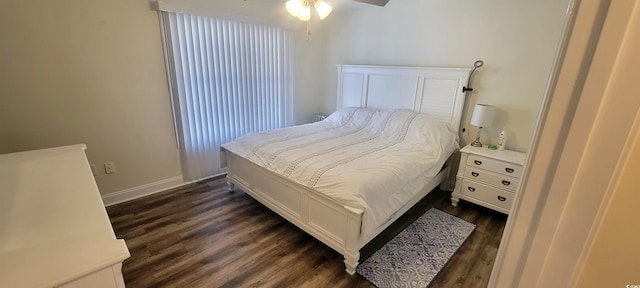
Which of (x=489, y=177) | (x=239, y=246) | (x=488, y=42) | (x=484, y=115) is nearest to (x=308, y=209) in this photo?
(x=239, y=246)

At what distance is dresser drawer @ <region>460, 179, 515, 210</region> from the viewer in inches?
98.7

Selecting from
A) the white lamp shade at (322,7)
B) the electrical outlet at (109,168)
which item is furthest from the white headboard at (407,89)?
the electrical outlet at (109,168)

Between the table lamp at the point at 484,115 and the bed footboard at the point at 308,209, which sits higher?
the table lamp at the point at 484,115

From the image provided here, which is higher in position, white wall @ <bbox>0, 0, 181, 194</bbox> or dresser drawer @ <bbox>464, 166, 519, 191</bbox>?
white wall @ <bbox>0, 0, 181, 194</bbox>

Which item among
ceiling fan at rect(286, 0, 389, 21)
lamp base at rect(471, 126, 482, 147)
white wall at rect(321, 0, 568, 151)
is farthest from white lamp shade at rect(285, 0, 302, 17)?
lamp base at rect(471, 126, 482, 147)

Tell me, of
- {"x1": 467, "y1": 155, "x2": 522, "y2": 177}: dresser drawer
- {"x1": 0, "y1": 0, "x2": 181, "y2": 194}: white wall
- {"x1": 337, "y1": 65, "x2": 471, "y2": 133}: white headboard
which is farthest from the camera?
{"x1": 337, "y1": 65, "x2": 471, "y2": 133}: white headboard

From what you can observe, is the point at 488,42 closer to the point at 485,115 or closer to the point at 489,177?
the point at 485,115

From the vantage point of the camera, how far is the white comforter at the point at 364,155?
190 centimetres

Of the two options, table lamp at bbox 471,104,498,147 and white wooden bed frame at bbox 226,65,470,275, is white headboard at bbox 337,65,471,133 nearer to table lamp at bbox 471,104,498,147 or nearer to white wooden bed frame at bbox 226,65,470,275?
white wooden bed frame at bbox 226,65,470,275

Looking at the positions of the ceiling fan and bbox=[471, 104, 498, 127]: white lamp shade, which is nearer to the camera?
the ceiling fan

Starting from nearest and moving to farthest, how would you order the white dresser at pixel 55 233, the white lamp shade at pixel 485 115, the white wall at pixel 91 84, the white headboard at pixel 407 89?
the white dresser at pixel 55 233 → the white wall at pixel 91 84 → the white lamp shade at pixel 485 115 → the white headboard at pixel 407 89

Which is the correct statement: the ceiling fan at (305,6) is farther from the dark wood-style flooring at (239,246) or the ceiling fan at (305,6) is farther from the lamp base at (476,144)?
the dark wood-style flooring at (239,246)

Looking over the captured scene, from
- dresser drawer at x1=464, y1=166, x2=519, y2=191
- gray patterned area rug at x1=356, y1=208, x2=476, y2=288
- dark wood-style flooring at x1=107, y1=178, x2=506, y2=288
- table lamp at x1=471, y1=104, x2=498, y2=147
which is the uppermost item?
table lamp at x1=471, y1=104, x2=498, y2=147

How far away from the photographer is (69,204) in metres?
1.13
